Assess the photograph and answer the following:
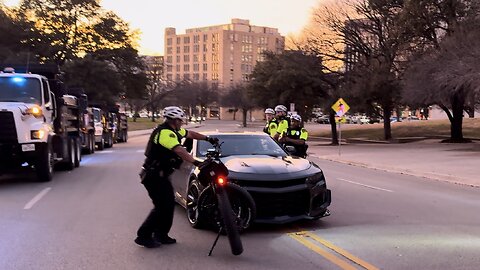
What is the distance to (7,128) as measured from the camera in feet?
41.2

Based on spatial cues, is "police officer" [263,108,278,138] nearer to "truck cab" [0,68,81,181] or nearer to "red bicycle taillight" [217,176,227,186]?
"truck cab" [0,68,81,181]

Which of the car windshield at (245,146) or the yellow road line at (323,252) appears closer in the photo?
the yellow road line at (323,252)

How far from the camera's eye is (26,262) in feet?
19.9

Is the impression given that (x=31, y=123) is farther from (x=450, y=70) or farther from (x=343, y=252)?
(x=450, y=70)

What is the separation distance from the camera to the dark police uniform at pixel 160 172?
6477 mm

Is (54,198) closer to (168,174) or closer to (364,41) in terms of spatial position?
(168,174)

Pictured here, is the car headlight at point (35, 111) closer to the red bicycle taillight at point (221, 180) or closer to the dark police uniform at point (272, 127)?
the dark police uniform at point (272, 127)

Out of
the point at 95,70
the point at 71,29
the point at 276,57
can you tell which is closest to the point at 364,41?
the point at 276,57

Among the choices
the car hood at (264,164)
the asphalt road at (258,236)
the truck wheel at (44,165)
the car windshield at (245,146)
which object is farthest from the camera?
the truck wheel at (44,165)

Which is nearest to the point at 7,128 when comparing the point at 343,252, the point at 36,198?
the point at 36,198

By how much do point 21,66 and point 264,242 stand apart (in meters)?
11.8

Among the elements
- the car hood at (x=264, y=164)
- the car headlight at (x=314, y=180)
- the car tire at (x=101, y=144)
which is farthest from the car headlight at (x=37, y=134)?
the car tire at (x=101, y=144)

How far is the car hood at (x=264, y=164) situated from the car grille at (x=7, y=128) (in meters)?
6.84

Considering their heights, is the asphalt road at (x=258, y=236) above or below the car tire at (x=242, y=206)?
below
